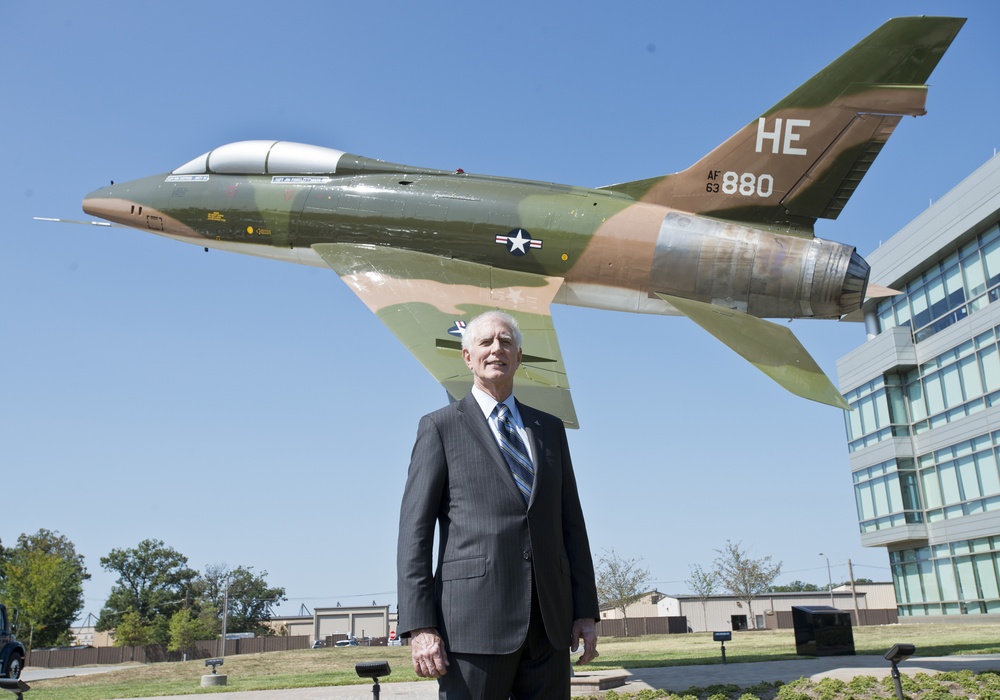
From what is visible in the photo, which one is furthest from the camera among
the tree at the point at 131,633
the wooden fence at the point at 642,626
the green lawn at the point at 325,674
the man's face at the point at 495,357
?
the tree at the point at 131,633

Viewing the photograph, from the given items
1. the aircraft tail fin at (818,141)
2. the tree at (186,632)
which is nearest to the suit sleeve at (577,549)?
the aircraft tail fin at (818,141)

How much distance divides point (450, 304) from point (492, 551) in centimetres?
695

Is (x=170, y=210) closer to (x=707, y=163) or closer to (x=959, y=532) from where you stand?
(x=707, y=163)

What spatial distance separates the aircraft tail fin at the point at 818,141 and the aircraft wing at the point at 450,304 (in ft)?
8.47

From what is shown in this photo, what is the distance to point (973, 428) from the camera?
2828 cm

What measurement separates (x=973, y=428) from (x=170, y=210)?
27945 millimetres

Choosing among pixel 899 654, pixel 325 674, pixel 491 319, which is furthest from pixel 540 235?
pixel 325 674

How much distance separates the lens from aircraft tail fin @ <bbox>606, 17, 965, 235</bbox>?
33.5ft

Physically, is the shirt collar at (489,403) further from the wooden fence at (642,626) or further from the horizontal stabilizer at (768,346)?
the wooden fence at (642,626)

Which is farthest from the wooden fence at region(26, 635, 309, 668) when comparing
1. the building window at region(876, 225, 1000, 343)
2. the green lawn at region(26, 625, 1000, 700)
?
the building window at region(876, 225, 1000, 343)

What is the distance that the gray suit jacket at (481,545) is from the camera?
339 centimetres

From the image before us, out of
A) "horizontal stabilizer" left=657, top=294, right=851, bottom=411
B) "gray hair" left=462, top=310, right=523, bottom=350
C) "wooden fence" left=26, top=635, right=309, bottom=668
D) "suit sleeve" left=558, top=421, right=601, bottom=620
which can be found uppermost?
"horizontal stabilizer" left=657, top=294, right=851, bottom=411

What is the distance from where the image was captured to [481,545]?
11.4ft

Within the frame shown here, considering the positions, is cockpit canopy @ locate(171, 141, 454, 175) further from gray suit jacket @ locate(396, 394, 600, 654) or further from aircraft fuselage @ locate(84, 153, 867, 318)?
gray suit jacket @ locate(396, 394, 600, 654)
